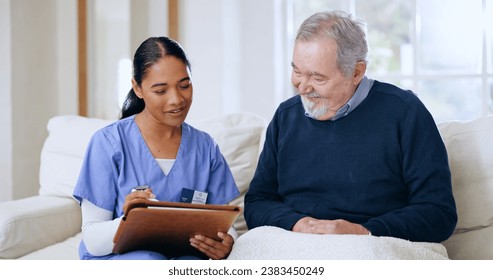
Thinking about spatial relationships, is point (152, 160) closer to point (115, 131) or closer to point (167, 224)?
point (115, 131)

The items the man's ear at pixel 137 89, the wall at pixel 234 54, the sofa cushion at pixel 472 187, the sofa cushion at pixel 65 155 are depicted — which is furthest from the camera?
the wall at pixel 234 54

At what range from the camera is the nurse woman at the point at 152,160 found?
1823 millimetres

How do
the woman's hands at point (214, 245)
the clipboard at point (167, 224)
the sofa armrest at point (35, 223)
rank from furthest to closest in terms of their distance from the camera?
the sofa armrest at point (35, 223) < the woman's hands at point (214, 245) < the clipboard at point (167, 224)

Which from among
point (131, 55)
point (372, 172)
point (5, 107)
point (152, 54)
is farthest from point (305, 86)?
point (5, 107)

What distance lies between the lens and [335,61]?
1897 millimetres

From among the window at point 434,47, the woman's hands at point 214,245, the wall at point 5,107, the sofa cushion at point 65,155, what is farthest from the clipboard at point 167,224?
the window at point 434,47

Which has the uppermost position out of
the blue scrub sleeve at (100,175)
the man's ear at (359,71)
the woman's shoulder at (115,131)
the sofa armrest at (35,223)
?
the man's ear at (359,71)

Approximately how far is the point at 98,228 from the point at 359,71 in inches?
31.4

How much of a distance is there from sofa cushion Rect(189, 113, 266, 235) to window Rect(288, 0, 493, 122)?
1270 millimetres

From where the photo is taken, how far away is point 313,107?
1947mm

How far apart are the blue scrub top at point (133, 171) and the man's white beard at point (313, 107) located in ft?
0.95

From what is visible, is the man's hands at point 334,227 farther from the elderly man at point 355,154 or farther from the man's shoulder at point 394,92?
the man's shoulder at point 394,92
